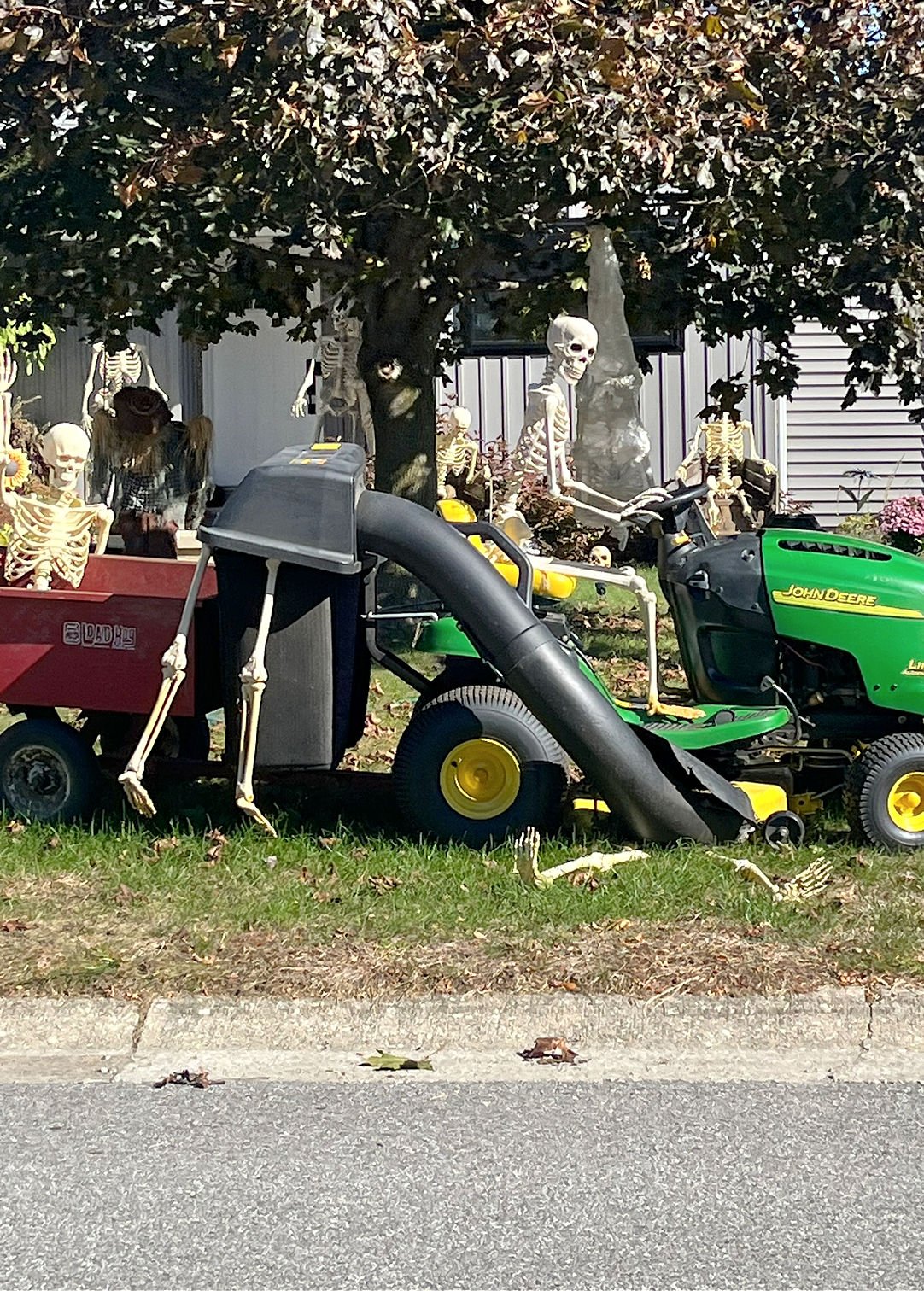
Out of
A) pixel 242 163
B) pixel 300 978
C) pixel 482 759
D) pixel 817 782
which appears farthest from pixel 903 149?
pixel 300 978

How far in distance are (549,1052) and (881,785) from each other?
6.42 feet

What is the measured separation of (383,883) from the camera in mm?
5906

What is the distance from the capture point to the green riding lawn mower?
20.5 feet

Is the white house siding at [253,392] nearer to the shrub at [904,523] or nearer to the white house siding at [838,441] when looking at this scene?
the white house siding at [838,441]

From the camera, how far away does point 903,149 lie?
9.45m

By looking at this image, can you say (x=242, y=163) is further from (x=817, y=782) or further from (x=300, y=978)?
A: (x=300, y=978)

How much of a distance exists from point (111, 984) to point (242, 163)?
4.80 metres

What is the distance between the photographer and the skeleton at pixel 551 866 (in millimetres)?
5762

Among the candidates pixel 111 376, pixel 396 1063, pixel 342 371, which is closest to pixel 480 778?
pixel 396 1063

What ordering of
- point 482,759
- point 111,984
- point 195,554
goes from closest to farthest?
point 111,984
point 482,759
point 195,554

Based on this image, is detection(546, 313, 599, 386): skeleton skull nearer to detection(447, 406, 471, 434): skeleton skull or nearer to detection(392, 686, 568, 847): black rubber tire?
detection(392, 686, 568, 847): black rubber tire

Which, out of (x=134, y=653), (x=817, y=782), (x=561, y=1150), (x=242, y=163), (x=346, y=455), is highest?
(x=242, y=163)

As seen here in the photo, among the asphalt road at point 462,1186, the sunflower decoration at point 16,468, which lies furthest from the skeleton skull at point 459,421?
the asphalt road at point 462,1186

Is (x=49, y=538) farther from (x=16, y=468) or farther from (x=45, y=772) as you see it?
(x=45, y=772)
